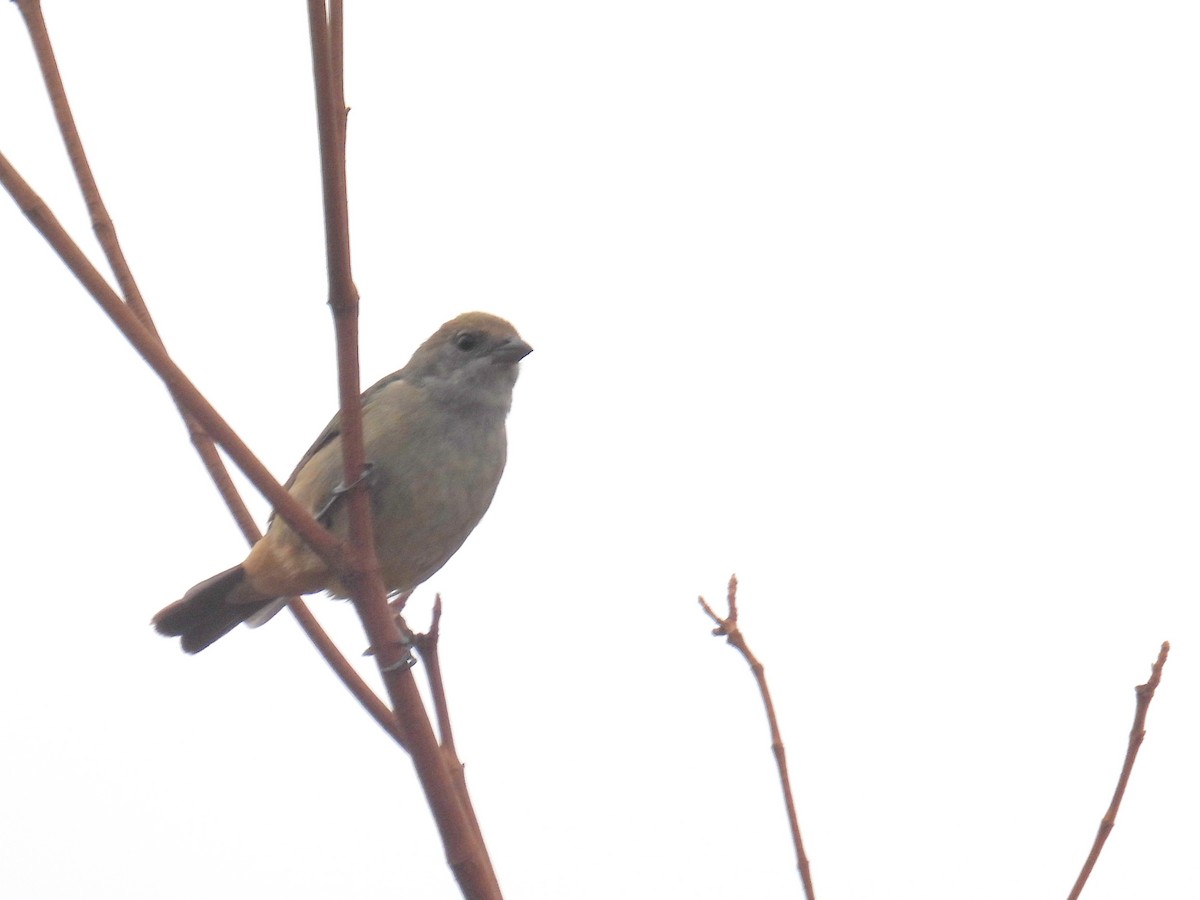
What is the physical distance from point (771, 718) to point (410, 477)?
317 centimetres

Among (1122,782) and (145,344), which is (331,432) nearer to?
(145,344)

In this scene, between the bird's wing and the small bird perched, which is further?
the bird's wing

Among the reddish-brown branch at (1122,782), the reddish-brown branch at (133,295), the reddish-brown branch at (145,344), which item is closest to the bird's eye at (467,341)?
the reddish-brown branch at (133,295)

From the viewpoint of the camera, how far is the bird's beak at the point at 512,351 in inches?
242

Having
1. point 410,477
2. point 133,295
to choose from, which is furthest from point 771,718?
point 410,477

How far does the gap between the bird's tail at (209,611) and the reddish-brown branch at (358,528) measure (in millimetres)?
3366

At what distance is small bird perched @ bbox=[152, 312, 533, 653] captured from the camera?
18.3ft

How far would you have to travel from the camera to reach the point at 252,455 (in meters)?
2.80

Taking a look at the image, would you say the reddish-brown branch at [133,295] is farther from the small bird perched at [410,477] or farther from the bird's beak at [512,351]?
the bird's beak at [512,351]

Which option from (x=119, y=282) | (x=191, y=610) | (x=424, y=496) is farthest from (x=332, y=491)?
(x=119, y=282)

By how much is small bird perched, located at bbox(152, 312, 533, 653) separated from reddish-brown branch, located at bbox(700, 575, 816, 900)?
8.05 ft

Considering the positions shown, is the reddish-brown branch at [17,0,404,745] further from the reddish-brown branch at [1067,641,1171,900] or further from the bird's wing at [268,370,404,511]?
the bird's wing at [268,370,404,511]

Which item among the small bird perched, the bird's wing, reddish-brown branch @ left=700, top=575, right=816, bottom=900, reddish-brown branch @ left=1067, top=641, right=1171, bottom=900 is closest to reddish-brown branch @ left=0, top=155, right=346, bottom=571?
reddish-brown branch @ left=700, top=575, right=816, bottom=900

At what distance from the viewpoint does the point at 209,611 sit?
6.54m
